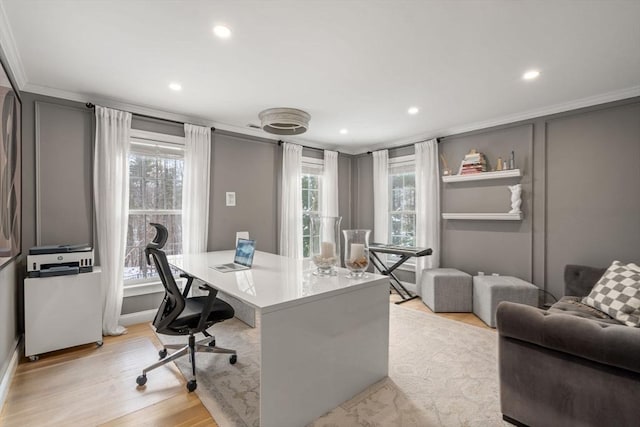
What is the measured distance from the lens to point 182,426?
171 cm

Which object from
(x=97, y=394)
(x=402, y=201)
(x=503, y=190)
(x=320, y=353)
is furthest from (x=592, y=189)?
(x=97, y=394)

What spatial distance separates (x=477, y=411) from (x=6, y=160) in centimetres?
355

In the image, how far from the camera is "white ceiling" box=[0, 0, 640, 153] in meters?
1.73

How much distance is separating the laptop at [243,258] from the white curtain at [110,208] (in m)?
1.35

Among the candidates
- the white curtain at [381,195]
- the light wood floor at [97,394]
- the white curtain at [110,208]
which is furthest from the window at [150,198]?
the white curtain at [381,195]

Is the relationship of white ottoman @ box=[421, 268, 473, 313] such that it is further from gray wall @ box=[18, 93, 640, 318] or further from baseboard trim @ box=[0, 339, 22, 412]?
baseboard trim @ box=[0, 339, 22, 412]

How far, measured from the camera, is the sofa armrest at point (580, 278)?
2857mm

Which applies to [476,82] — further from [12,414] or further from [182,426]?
[12,414]

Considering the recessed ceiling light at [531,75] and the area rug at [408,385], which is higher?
the recessed ceiling light at [531,75]

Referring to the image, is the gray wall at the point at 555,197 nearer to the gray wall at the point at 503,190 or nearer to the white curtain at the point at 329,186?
the gray wall at the point at 503,190

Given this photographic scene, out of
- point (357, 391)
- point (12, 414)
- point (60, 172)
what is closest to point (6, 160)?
point (60, 172)

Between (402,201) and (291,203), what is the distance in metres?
1.85

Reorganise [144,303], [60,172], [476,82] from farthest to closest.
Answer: [144,303]
[60,172]
[476,82]

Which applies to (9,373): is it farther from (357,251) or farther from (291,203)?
(291,203)
